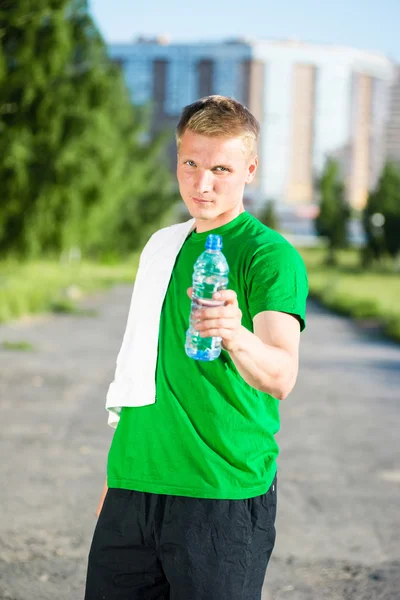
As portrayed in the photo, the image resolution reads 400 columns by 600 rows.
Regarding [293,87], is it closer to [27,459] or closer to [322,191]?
[322,191]

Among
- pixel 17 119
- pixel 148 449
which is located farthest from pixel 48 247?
pixel 148 449

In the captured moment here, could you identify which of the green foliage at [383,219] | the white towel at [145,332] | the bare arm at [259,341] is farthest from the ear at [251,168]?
the green foliage at [383,219]

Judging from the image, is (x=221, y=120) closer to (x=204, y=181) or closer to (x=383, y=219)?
(x=204, y=181)

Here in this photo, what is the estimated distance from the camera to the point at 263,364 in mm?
2207

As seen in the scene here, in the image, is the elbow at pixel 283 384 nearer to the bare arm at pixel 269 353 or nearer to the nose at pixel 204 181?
the bare arm at pixel 269 353

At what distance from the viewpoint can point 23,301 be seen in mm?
19562

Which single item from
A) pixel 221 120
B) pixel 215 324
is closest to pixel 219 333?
pixel 215 324

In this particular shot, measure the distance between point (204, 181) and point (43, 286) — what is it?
22217mm

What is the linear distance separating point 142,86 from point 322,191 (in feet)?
335

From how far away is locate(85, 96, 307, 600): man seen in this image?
97.8 inches

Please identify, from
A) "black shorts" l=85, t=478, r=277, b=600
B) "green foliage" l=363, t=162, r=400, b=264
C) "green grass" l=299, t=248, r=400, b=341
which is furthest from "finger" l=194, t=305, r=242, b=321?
"green foliage" l=363, t=162, r=400, b=264

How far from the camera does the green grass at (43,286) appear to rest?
19.4m

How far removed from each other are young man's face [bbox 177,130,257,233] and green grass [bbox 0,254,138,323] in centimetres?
1538

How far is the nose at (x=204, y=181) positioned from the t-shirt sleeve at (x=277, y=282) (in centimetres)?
21
